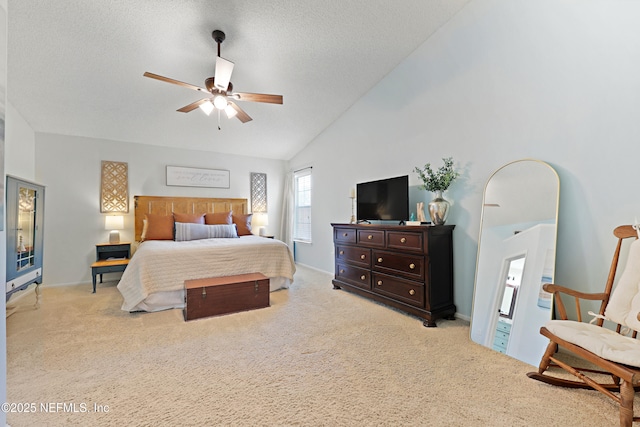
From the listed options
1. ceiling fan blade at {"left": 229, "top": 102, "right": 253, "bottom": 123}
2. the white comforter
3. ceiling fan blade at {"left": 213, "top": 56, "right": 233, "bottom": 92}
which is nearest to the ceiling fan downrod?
ceiling fan blade at {"left": 213, "top": 56, "right": 233, "bottom": 92}

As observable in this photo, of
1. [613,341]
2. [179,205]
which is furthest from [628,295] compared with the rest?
[179,205]

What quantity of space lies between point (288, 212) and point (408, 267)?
360cm

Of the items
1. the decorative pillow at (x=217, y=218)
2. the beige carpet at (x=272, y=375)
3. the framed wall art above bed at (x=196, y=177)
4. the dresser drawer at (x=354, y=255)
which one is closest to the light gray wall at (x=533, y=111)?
the dresser drawer at (x=354, y=255)

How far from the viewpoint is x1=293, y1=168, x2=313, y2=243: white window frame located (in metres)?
5.66

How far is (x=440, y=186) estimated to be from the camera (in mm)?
2914

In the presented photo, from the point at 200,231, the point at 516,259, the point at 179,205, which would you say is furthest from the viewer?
the point at 179,205

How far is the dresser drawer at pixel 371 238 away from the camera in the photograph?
130 inches

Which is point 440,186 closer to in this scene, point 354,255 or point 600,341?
point 354,255

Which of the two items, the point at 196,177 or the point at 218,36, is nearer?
the point at 218,36

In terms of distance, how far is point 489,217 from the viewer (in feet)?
8.48

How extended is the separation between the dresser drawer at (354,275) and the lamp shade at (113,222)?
12.0 ft

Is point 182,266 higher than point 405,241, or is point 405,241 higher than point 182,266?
point 405,241

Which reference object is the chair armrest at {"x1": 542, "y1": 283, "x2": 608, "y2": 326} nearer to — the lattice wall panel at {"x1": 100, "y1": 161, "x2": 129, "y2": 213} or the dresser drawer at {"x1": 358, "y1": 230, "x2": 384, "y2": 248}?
the dresser drawer at {"x1": 358, "y1": 230, "x2": 384, "y2": 248}

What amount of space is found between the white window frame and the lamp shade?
3123 mm
